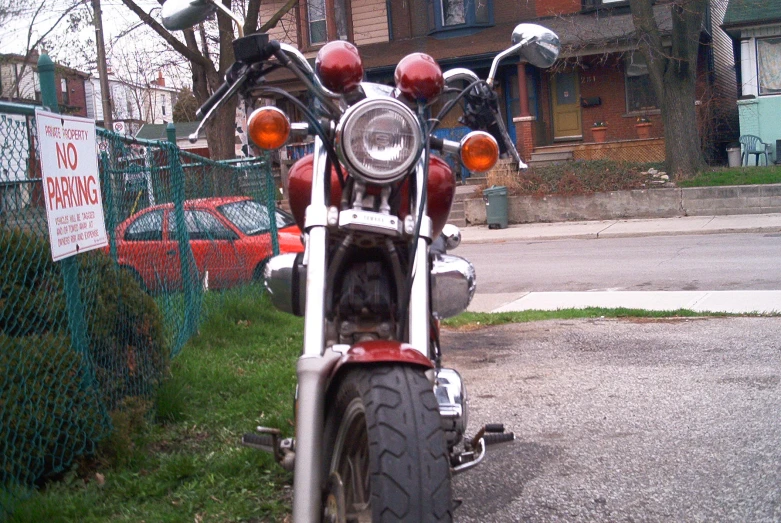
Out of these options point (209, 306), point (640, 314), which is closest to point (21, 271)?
point (209, 306)

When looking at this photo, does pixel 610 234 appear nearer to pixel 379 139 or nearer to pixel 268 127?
pixel 268 127

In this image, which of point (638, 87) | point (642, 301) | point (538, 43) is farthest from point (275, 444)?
point (638, 87)

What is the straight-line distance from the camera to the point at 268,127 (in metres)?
3.46

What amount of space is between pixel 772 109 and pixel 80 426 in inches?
951

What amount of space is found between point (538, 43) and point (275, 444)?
2115mm

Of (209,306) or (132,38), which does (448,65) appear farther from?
(209,306)

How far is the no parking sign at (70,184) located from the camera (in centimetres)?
420

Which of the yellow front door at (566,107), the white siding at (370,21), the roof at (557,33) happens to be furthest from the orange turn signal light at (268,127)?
the white siding at (370,21)

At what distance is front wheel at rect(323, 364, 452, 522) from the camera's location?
8.09 ft

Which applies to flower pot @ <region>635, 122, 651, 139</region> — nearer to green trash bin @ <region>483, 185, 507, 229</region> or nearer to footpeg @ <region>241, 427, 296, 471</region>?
green trash bin @ <region>483, 185, 507, 229</region>

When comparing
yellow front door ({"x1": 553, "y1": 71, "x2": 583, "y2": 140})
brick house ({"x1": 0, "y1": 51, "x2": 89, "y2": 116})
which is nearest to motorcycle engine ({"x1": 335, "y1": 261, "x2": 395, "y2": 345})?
brick house ({"x1": 0, "y1": 51, "x2": 89, "y2": 116})

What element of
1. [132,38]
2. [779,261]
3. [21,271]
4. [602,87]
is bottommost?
[779,261]

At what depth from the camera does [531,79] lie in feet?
92.5

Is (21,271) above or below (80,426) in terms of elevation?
above
